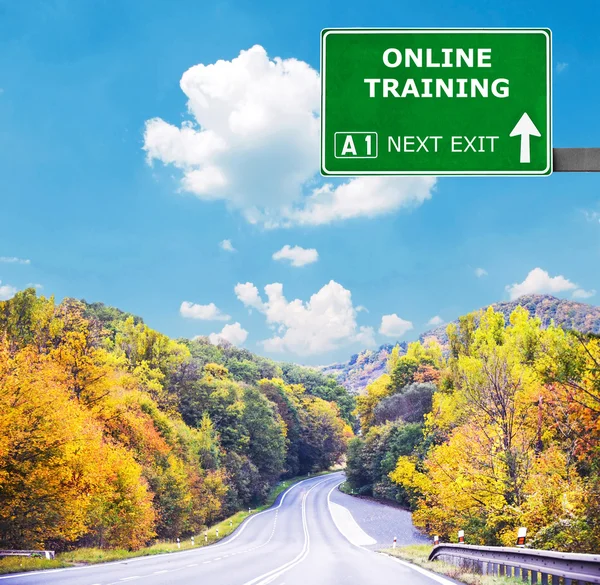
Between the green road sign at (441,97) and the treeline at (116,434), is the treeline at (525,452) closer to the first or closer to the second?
the green road sign at (441,97)

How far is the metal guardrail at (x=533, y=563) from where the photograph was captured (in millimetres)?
6637

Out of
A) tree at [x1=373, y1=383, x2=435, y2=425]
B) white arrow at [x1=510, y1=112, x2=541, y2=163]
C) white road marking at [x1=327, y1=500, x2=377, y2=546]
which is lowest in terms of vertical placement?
white road marking at [x1=327, y1=500, x2=377, y2=546]

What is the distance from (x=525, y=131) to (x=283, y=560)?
17248mm

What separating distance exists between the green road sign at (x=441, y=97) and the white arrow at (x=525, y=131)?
0.01 meters

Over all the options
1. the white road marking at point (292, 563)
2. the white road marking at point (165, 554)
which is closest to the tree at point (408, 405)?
the white road marking at point (292, 563)

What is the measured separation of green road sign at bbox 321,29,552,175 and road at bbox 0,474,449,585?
7.19 meters

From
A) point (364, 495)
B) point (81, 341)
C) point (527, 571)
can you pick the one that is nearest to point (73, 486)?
point (81, 341)

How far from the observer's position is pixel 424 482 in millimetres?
30938

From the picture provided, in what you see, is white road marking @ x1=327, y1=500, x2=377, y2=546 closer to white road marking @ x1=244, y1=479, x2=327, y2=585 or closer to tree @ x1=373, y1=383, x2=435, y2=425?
white road marking @ x1=244, y1=479, x2=327, y2=585

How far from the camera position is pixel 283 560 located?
20312 mm

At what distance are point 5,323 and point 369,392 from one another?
1780 inches

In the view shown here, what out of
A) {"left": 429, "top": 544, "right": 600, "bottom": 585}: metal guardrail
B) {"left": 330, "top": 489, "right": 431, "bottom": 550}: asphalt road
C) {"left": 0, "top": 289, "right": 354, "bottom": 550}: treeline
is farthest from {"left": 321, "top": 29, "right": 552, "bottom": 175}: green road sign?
{"left": 330, "top": 489, "right": 431, "bottom": 550}: asphalt road

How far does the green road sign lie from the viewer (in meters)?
6.66

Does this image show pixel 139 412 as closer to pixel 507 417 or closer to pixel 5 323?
pixel 5 323
